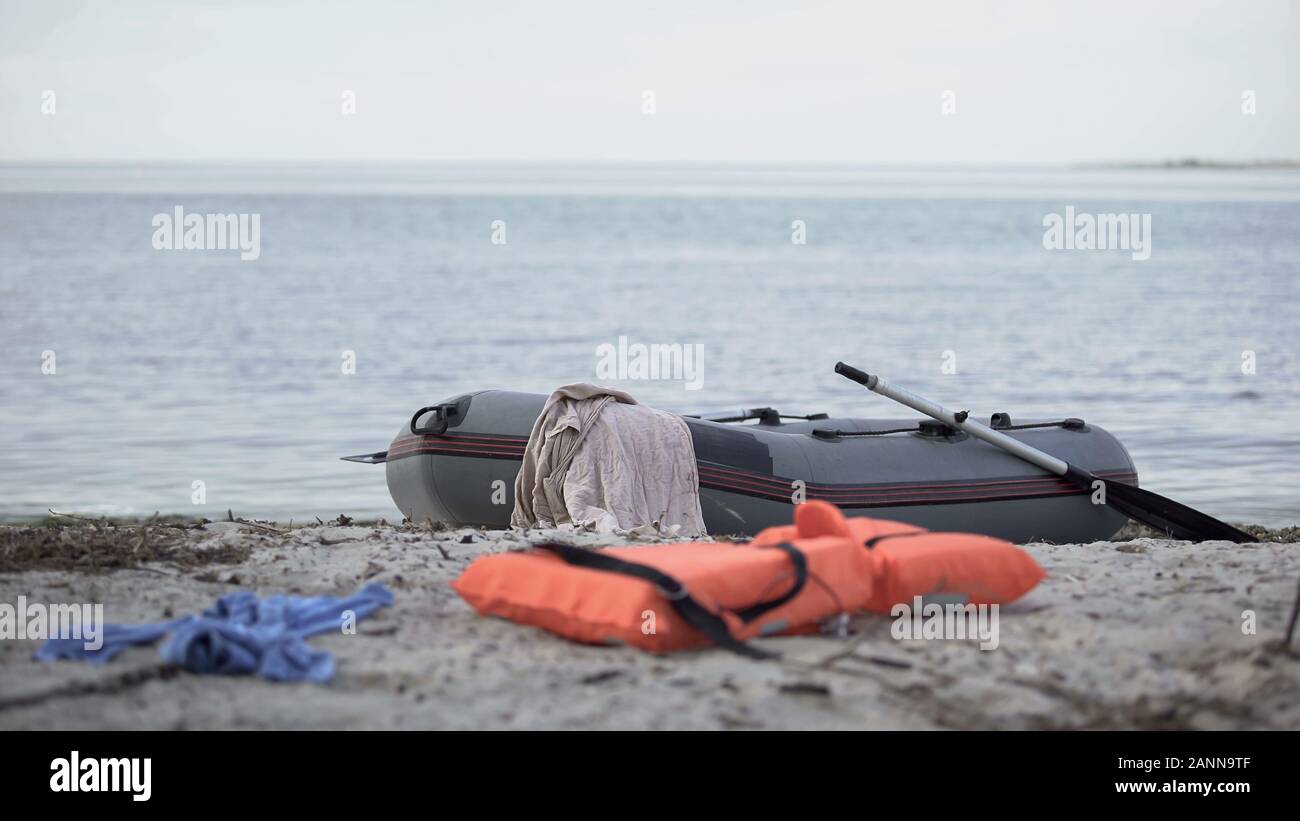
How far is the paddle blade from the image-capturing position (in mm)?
6258

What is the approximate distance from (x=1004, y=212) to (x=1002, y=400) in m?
36.9

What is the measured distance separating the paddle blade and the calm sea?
6.38 feet

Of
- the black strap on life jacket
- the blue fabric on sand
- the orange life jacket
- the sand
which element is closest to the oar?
the sand

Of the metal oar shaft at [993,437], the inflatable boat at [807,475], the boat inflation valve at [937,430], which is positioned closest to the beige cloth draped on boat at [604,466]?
the inflatable boat at [807,475]

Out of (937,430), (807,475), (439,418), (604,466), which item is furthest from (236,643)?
(937,430)

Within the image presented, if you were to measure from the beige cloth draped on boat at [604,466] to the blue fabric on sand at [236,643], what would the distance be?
1.93 m

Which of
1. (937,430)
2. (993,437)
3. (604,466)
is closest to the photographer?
(604,466)

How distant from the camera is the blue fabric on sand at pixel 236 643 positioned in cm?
344

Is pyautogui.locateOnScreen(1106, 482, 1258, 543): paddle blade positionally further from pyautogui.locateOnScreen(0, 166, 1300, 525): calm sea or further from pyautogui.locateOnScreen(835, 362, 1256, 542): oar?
pyautogui.locateOnScreen(0, 166, 1300, 525): calm sea

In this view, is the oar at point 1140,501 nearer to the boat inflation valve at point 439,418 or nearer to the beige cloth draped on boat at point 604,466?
the beige cloth draped on boat at point 604,466

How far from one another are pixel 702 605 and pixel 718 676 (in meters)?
0.22

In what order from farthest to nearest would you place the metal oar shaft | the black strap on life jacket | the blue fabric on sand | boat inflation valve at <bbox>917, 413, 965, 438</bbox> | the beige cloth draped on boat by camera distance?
boat inflation valve at <bbox>917, 413, 965, 438</bbox> → the metal oar shaft → the beige cloth draped on boat → the black strap on life jacket → the blue fabric on sand

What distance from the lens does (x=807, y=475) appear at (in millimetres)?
6031

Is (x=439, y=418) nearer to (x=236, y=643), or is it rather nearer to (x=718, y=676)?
(x=236, y=643)
